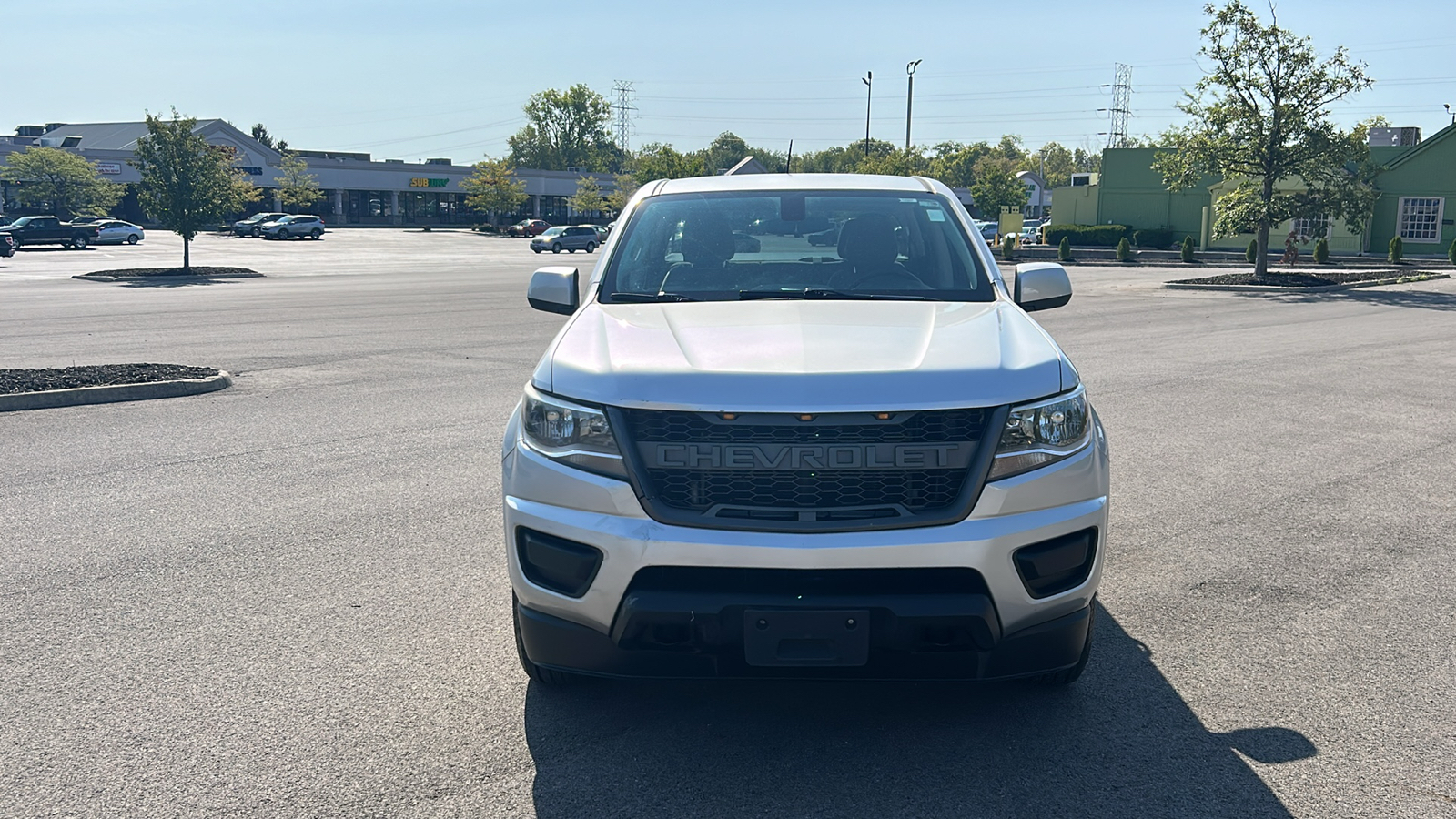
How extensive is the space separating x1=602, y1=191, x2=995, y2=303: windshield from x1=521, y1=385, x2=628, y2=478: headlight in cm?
108

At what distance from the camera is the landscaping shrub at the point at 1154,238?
185 feet

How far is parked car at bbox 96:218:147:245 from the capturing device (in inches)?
2395

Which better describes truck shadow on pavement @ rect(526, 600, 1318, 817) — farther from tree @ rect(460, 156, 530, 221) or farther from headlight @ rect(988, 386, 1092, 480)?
tree @ rect(460, 156, 530, 221)

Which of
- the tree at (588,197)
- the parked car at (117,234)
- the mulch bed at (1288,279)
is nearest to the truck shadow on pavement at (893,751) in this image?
the mulch bed at (1288,279)

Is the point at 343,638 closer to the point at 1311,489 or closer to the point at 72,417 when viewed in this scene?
the point at 1311,489

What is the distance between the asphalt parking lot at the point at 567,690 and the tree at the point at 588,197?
96.0 meters

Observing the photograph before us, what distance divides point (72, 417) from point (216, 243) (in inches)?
2303

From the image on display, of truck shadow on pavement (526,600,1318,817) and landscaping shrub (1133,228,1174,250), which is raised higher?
landscaping shrub (1133,228,1174,250)

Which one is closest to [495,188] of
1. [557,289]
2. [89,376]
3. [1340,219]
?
[1340,219]

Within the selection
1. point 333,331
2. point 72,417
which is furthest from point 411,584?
point 333,331

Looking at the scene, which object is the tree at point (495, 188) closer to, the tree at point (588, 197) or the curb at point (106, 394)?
the tree at point (588, 197)

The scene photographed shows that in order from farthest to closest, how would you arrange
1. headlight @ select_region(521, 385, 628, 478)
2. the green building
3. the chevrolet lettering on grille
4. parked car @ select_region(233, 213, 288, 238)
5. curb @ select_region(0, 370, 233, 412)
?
1. parked car @ select_region(233, 213, 288, 238)
2. the green building
3. curb @ select_region(0, 370, 233, 412)
4. headlight @ select_region(521, 385, 628, 478)
5. the chevrolet lettering on grille

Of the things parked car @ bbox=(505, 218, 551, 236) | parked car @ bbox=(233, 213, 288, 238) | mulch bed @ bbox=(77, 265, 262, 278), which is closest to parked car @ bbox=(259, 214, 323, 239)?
parked car @ bbox=(233, 213, 288, 238)

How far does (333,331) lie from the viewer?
17.9 meters
